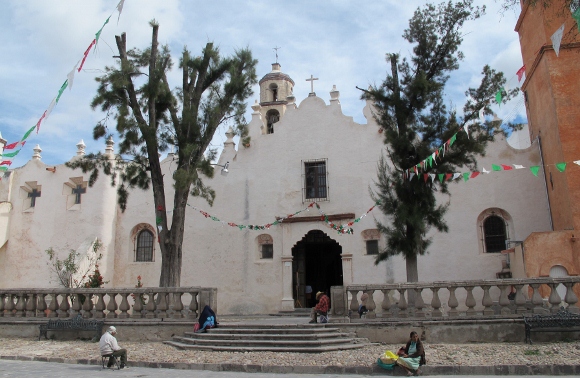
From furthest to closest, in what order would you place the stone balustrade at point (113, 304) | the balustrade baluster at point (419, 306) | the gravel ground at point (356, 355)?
the stone balustrade at point (113, 304) → the balustrade baluster at point (419, 306) → the gravel ground at point (356, 355)

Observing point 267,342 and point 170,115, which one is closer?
point 267,342

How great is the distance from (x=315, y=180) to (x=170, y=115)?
685cm

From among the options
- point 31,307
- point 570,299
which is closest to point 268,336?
point 570,299

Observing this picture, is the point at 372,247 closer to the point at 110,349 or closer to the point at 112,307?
the point at 112,307

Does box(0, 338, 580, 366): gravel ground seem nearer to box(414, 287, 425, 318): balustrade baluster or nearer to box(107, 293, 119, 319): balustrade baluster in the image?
box(414, 287, 425, 318): balustrade baluster

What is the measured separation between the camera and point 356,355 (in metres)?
Result: 10.3

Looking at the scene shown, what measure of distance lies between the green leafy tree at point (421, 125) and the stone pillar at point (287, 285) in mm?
5929

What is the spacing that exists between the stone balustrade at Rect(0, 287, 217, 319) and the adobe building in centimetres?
965

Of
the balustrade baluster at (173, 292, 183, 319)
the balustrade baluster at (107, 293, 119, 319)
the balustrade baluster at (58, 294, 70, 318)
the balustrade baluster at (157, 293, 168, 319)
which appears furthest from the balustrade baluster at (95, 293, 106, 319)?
the balustrade baluster at (173, 292, 183, 319)

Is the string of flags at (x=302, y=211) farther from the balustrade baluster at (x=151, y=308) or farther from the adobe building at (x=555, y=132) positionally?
the balustrade baluster at (x=151, y=308)

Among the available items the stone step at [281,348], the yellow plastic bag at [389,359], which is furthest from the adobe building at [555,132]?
the yellow plastic bag at [389,359]

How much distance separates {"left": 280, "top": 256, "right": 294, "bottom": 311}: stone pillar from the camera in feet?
63.4

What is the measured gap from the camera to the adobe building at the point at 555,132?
603 inches

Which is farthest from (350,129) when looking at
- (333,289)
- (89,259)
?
(89,259)
